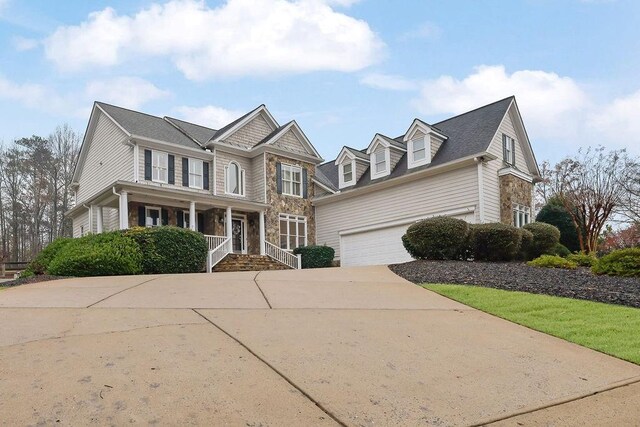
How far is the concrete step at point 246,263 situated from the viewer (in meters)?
17.9

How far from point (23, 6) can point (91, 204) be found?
9.78 meters

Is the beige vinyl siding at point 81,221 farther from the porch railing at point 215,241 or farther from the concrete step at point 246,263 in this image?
the concrete step at point 246,263

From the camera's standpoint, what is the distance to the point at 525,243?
51.0 feet

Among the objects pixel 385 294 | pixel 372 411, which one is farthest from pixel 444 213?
pixel 372 411

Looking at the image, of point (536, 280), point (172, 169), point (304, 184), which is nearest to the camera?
point (536, 280)

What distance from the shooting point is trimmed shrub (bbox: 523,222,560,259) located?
16031 millimetres

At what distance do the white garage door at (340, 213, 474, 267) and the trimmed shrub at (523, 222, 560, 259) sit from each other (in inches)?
183

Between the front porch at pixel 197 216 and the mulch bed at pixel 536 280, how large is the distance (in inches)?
365

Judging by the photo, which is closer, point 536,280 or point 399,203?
point 536,280

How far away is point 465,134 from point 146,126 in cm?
1452

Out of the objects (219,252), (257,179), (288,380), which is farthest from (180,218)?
(288,380)

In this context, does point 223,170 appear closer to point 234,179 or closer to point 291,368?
point 234,179

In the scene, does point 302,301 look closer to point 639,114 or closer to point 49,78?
point 49,78

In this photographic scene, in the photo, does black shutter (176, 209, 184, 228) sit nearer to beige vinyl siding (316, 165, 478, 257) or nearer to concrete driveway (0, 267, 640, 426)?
beige vinyl siding (316, 165, 478, 257)
